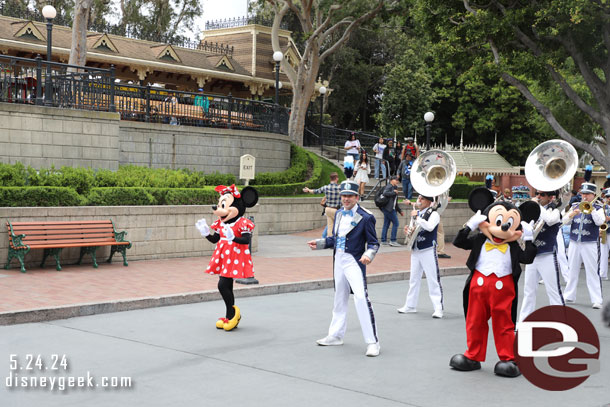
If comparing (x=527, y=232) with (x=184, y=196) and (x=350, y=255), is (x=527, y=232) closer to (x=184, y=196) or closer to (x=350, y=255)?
(x=350, y=255)

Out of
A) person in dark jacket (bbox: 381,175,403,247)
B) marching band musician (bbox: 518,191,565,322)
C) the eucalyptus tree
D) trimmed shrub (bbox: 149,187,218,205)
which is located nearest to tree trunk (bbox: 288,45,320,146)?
the eucalyptus tree

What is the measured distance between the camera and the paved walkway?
9.80 metres

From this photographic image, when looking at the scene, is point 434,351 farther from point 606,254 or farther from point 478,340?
point 606,254

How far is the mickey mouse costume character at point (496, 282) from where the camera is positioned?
7180mm

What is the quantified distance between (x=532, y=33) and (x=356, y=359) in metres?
16.2

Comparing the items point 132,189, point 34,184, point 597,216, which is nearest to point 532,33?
point 597,216

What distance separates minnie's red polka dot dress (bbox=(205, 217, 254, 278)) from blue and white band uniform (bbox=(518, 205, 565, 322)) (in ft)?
12.6

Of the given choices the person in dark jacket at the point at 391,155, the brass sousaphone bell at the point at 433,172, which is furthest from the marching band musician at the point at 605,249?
the person in dark jacket at the point at 391,155

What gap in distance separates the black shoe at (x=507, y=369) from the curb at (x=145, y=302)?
17.4 feet

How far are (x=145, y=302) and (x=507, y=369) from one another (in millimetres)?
5435

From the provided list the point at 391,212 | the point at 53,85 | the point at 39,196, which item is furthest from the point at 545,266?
the point at 53,85

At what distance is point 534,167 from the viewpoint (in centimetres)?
871

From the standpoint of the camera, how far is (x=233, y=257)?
912 cm

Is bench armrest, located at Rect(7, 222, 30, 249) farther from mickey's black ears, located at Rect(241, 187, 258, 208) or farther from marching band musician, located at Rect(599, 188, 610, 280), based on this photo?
marching band musician, located at Rect(599, 188, 610, 280)
